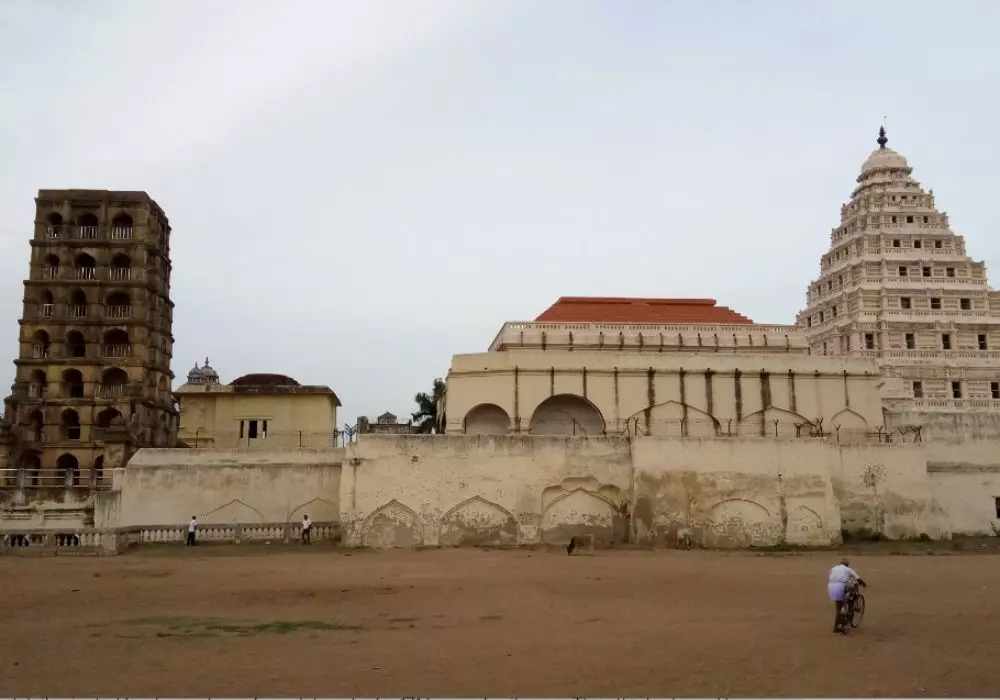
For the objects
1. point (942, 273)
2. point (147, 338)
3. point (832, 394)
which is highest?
point (942, 273)

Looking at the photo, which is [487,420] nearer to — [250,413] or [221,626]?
[250,413]

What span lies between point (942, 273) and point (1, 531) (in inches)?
1530

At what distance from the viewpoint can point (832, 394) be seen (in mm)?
32656

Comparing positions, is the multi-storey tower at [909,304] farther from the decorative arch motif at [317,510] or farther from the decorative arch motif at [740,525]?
the decorative arch motif at [317,510]

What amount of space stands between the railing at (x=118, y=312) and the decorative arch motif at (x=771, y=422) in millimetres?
25092

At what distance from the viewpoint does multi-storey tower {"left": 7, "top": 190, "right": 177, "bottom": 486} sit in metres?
34.6

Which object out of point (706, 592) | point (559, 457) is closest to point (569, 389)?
point (559, 457)

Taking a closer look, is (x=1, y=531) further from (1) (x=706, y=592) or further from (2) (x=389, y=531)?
(1) (x=706, y=592)

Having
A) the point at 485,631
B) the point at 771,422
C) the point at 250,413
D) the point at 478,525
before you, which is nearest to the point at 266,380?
the point at 250,413

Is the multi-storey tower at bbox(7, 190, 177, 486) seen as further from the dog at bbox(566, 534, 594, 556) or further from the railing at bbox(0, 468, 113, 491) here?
the dog at bbox(566, 534, 594, 556)

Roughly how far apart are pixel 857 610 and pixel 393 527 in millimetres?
16480

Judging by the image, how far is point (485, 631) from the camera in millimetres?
12258

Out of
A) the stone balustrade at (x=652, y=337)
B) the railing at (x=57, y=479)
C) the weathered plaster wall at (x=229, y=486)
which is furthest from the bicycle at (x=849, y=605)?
the railing at (x=57, y=479)

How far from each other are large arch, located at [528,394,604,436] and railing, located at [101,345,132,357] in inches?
674
